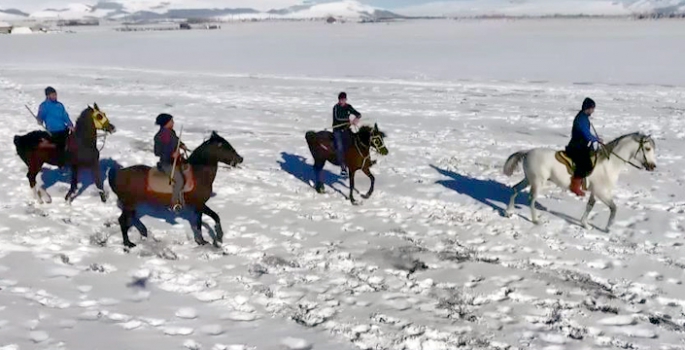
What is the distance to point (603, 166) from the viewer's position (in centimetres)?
1146

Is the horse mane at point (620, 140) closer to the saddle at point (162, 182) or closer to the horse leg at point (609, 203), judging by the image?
the horse leg at point (609, 203)

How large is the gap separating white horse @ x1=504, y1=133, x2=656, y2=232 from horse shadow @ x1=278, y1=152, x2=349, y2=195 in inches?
185

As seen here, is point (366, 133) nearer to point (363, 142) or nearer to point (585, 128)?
point (363, 142)

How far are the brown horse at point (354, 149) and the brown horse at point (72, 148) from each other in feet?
15.7

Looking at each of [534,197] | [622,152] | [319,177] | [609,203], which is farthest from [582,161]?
[319,177]

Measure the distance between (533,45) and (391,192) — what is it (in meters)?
67.2

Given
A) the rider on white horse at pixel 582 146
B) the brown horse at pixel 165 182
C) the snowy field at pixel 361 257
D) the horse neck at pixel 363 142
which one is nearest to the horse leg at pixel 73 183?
the snowy field at pixel 361 257

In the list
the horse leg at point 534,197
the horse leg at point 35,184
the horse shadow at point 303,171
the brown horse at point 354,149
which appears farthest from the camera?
the horse shadow at point 303,171

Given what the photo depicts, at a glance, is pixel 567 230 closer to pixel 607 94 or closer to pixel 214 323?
pixel 214 323

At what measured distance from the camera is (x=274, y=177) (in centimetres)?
1559

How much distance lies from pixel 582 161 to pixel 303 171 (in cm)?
752

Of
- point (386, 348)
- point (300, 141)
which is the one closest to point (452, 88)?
point (300, 141)

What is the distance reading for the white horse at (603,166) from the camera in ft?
36.5

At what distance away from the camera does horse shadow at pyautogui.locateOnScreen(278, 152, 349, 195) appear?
Answer: 15180mm
